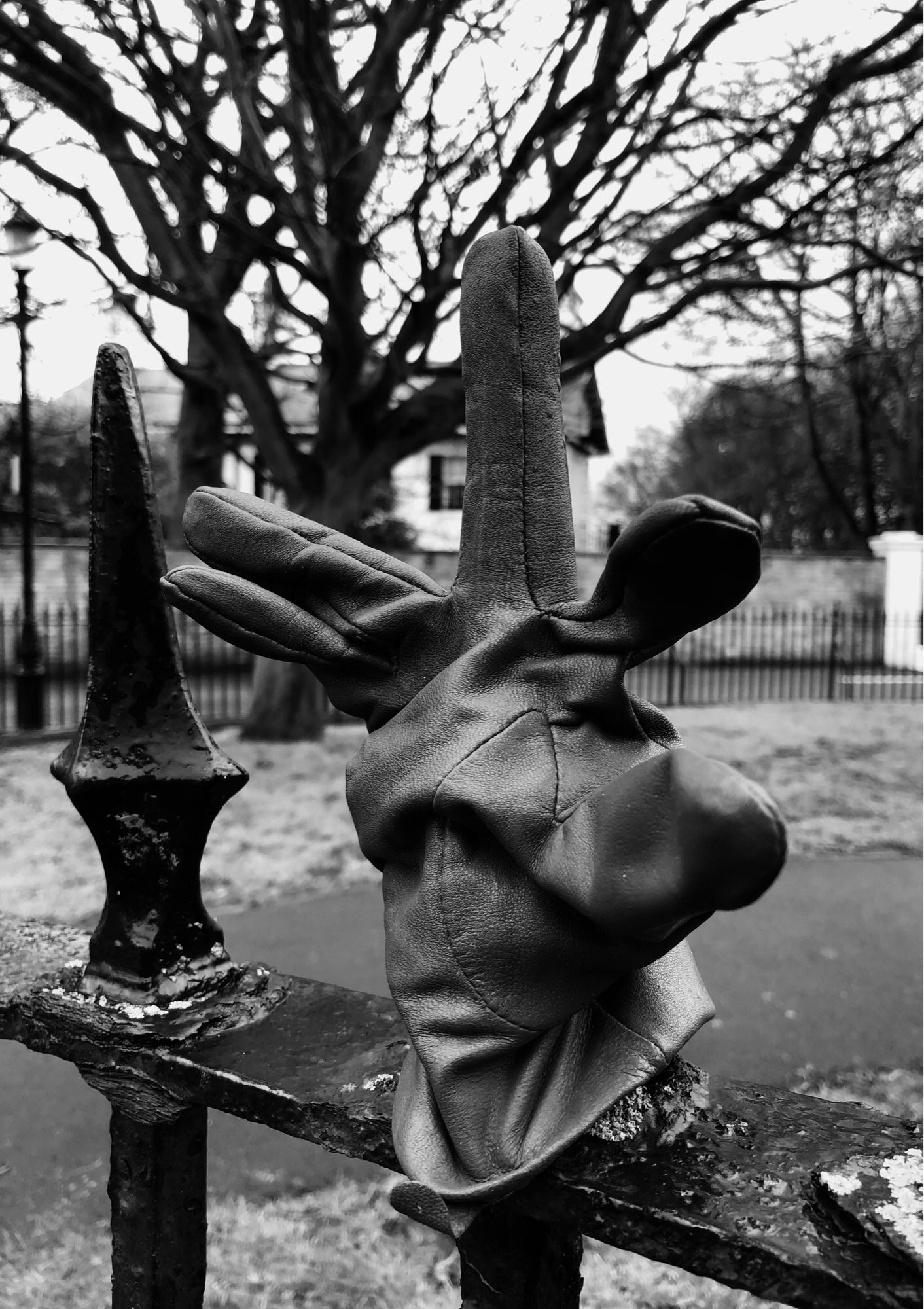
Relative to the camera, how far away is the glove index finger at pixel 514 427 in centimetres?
100

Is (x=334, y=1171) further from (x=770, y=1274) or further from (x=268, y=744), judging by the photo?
(x=268, y=744)

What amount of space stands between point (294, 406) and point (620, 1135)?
25367 mm

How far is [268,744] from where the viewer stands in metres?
8.18

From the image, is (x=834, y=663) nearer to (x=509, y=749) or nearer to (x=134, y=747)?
(x=134, y=747)

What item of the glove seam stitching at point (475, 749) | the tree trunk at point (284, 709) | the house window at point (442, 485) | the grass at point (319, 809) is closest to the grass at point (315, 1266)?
the glove seam stitching at point (475, 749)

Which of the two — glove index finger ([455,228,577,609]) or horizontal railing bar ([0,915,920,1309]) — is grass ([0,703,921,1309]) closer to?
horizontal railing bar ([0,915,920,1309])

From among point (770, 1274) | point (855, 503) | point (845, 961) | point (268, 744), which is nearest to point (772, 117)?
point (845, 961)

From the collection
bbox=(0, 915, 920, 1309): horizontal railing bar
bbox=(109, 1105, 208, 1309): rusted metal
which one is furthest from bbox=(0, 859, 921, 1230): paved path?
bbox=(0, 915, 920, 1309): horizontal railing bar

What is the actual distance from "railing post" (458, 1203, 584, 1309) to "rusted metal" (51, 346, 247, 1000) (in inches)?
20.4

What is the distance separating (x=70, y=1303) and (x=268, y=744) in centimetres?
616

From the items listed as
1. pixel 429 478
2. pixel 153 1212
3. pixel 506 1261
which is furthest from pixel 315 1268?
pixel 429 478

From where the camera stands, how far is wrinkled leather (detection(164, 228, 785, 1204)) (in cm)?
81

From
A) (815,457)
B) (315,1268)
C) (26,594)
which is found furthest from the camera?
(815,457)

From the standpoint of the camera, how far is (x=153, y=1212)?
1211 mm
